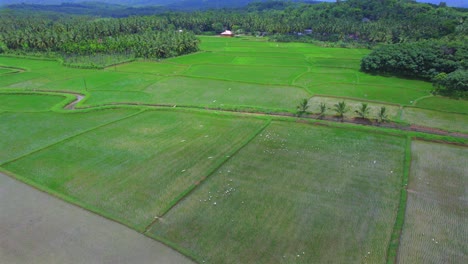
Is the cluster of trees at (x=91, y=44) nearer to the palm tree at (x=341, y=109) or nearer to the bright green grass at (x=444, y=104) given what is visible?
the palm tree at (x=341, y=109)

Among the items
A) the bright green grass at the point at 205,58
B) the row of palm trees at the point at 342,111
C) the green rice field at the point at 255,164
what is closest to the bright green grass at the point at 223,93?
the green rice field at the point at 255,164

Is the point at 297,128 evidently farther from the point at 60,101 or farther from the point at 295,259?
the point at 60,101

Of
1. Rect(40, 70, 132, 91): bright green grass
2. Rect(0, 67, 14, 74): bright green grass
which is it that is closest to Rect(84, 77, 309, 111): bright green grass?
Rect(40, 70, 132, 91): bright green grass

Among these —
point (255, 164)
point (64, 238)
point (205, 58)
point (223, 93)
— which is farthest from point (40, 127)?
point (205, 58)

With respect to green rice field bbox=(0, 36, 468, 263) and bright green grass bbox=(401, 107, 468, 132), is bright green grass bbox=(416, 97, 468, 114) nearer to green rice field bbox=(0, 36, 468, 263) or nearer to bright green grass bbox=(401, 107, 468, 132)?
green rice field bbox=(0, 36, 468, 263)

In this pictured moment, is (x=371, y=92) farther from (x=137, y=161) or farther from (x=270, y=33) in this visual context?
(x=270, y=33)

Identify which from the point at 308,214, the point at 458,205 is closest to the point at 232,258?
the point at 308,214
